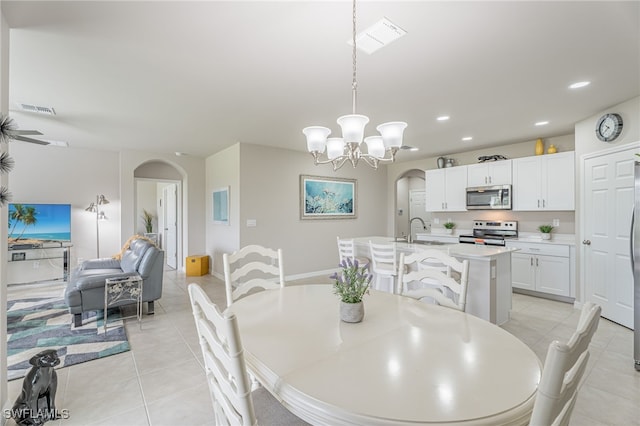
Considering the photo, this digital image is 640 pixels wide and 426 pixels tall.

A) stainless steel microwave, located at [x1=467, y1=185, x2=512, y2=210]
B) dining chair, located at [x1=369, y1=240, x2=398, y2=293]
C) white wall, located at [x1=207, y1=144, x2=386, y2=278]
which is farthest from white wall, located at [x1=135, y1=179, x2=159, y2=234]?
stainless steel microwave, located at [x1=467, y1=185, x2=512, y2=210]

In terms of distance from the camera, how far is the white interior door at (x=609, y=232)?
129 inches

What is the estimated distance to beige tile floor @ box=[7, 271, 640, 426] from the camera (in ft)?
6.29

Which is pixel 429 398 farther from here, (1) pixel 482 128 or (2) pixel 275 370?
(1) pixel 482 128

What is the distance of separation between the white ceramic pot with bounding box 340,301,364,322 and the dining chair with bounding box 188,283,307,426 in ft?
1.59

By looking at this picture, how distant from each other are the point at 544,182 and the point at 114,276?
6.09m

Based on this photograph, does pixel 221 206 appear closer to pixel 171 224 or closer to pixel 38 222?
pixel 171 224

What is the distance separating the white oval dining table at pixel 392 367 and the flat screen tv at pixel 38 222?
5580mm

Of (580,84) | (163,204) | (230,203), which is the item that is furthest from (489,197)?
(163,204)

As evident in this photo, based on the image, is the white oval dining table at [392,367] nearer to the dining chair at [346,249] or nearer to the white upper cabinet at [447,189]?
the dining chair at [346,249]

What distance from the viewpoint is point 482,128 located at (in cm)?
421

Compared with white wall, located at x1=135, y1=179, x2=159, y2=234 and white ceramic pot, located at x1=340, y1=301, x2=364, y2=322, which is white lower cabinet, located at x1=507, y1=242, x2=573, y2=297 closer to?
white ceramic pot, located at x1=340, y1=301, x2=364, y2=322

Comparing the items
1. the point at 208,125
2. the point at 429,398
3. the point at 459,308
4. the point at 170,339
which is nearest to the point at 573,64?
the point at 459,308

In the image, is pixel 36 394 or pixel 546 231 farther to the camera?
pixel 546 231

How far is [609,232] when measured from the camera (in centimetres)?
348
